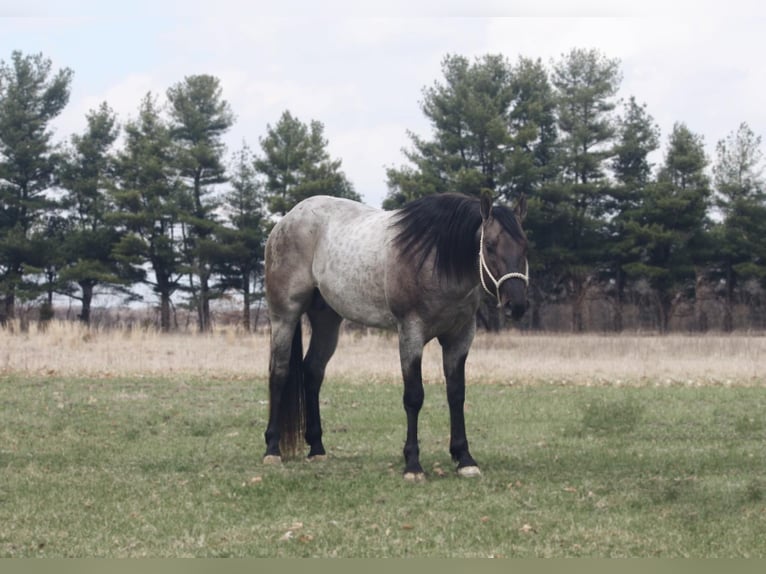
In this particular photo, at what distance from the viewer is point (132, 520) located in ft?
20.7

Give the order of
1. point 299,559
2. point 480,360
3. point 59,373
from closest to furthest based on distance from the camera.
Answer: point 299,559 → point 59,373 → point 480,360

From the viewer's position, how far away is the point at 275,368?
8.98 meters

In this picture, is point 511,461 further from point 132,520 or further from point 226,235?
point 226,235

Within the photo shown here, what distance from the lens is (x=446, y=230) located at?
784cm

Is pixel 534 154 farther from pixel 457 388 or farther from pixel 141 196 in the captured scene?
pixel 457 388

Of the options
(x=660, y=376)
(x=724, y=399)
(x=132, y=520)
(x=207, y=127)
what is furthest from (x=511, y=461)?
(x=207, y=127)

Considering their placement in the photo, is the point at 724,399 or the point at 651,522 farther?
the point at 724,399

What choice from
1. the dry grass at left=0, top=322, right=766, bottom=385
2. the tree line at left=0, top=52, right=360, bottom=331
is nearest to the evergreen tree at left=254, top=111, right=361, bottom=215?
the tree line at left=0, top=52, right=360, bottom=331

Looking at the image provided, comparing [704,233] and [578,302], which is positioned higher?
[704,233]

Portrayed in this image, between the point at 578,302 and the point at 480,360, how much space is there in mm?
22489

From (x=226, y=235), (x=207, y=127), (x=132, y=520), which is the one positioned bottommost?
(x=132, y=520)

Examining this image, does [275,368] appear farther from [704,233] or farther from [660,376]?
[704,233]

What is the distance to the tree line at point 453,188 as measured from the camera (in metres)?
40.6

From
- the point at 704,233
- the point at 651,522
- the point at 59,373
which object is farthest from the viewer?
the point at 704,233
